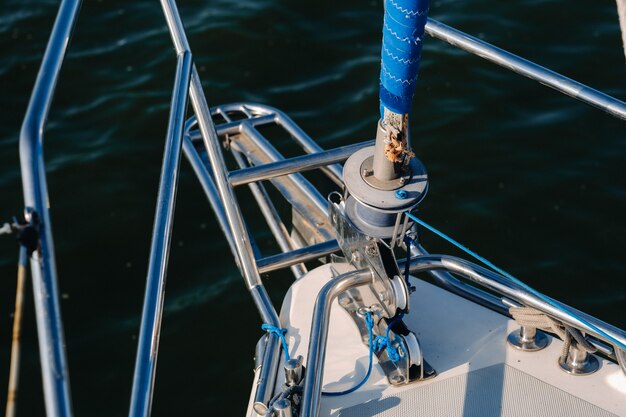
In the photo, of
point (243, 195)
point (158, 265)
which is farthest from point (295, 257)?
point (243, 195)

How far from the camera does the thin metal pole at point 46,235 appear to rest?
121cm

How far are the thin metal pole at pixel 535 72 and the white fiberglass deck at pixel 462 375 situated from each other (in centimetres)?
63

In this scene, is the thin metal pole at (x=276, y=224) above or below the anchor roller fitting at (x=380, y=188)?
below

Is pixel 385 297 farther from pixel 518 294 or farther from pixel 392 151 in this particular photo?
pixel 392 151

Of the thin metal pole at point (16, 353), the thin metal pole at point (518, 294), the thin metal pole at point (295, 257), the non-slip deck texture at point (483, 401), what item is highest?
the thin metal pole at point (16, 353)

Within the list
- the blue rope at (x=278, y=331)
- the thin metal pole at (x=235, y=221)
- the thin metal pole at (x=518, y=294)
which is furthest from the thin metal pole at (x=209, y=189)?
the thin metal pole at (x=518, y=294)

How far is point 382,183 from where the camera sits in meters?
1.86

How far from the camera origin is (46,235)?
1.38m

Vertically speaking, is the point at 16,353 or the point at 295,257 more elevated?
the point at 16,353

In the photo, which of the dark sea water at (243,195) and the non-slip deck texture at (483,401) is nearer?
the non-slip deck texture at (483,401)

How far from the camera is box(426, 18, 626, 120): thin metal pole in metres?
2.16

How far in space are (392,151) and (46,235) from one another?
76 cm

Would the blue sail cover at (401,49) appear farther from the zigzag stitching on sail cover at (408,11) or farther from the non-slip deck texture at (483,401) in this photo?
the non-slip deck texture at (483,401)

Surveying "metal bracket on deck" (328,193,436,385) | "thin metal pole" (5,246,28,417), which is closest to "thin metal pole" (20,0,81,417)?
"thin metal pole" (5,246,28,417)
